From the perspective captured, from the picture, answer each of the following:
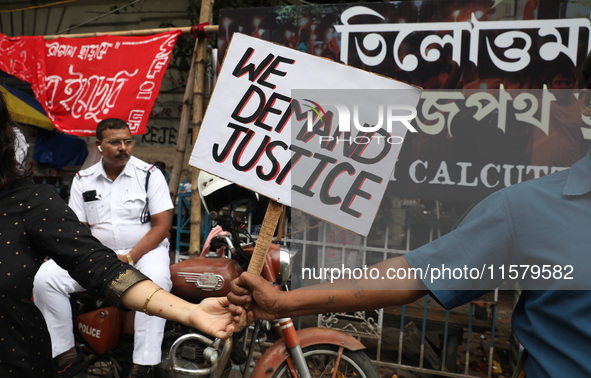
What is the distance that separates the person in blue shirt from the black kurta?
898 millimetres

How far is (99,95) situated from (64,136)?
3.48 m

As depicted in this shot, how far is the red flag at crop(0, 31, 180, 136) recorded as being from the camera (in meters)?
4.38

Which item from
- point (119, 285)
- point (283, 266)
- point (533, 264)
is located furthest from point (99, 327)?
point (533, 264)

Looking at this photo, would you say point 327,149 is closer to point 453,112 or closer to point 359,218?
point 359,218

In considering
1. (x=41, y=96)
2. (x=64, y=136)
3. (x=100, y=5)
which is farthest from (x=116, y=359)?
(x=100, y=5)

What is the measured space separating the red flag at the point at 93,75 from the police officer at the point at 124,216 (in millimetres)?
835

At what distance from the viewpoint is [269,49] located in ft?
5.89

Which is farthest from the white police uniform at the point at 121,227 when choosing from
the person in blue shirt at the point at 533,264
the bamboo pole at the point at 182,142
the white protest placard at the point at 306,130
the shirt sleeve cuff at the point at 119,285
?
the person in blue shirt at the point at 533,264

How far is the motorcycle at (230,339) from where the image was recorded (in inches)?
110

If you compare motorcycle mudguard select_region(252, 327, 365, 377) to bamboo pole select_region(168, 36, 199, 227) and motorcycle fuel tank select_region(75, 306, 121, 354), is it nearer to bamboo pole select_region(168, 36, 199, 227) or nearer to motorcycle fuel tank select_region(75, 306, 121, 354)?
motorcycle fuel tank select_region(75, 306, 121, 354)

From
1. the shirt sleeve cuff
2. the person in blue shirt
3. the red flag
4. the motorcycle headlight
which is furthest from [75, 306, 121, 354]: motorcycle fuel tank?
the person in blue shirt

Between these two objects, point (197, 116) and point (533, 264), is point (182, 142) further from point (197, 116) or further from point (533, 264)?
point (533, 264)

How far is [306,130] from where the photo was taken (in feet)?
5.73

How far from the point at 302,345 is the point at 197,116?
237 centimetres
